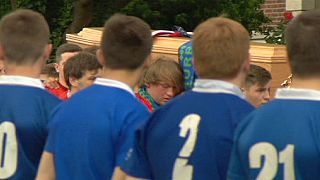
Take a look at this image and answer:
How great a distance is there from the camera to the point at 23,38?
147 inches

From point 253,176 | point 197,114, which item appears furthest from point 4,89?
point 253,176

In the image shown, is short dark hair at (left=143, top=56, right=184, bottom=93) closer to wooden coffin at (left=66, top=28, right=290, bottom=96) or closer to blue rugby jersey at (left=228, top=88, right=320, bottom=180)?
wooden coffin at (left=66, top=28, right=290, bottom=96)

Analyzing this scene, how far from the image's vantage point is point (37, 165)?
374cm

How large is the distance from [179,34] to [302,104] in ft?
13.5

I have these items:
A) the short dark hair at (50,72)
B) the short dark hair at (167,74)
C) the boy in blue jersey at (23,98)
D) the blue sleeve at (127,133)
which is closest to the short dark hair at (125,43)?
the blue sleeve at (127,133)

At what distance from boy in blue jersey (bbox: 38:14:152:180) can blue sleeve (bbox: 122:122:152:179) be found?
0.03m

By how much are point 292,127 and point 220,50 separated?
45 cm

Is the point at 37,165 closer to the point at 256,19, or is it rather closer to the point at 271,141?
the point at 271,141

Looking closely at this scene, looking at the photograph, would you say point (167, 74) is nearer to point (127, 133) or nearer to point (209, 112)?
point (127, 133)

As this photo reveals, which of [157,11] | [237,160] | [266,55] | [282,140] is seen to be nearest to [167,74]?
[266,55]

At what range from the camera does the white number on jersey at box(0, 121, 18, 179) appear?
3.66m

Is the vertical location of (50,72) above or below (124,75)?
below

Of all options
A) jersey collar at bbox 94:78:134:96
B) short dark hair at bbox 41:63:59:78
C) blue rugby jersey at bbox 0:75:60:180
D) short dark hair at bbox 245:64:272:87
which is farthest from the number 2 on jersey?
short dark hair at bbox 41:63:59:78

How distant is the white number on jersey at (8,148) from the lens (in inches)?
144
